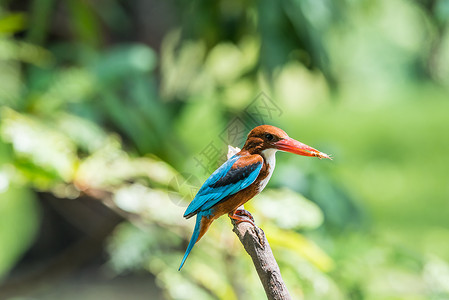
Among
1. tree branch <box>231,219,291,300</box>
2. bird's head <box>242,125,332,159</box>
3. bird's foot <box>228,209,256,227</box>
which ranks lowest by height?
tree branch <box>231,219,291,300</box>

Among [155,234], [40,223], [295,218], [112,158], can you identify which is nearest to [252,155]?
[295,218]

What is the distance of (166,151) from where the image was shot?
85.5 inches

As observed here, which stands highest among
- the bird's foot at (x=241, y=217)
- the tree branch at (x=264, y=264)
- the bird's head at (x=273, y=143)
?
the bird's head at (x=273, y=143)

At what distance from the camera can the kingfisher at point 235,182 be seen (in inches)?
16.7

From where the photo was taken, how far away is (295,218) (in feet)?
2.92

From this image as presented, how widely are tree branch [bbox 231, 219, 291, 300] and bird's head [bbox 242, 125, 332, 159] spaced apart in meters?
0.07

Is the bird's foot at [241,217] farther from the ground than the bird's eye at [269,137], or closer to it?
closer to it

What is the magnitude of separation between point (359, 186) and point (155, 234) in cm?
425

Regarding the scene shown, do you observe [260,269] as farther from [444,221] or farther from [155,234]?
[444,221]

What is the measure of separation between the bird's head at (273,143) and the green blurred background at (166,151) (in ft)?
0.04

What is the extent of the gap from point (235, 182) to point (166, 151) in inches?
69.1

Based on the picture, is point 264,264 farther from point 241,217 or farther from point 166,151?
point 166,151

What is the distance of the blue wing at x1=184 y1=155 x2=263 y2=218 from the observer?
1.41 feet

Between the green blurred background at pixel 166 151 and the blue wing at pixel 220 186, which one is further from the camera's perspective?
the green blurred background at pixel 166 151
